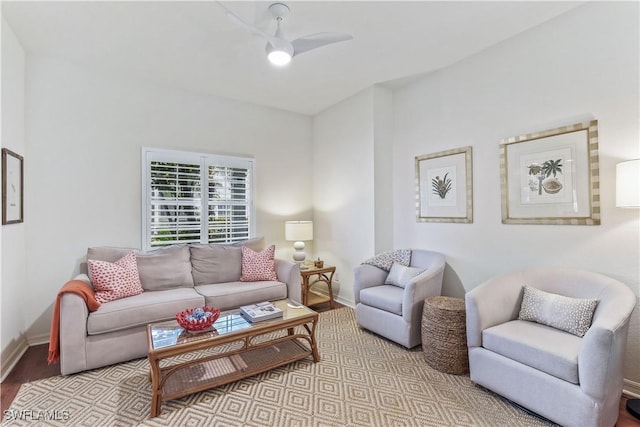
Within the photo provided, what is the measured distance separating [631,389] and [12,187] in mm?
5053

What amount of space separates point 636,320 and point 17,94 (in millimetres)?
5337

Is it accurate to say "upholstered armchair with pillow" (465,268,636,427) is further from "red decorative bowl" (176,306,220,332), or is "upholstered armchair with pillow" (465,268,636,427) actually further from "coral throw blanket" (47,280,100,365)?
"coral throw blanket" (47,280,100,365)

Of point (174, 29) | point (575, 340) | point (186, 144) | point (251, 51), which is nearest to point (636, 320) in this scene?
point (575, 340)

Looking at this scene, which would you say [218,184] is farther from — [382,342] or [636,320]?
[636,320]

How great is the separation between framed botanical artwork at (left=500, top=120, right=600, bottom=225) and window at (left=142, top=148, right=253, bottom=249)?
10.4 ft

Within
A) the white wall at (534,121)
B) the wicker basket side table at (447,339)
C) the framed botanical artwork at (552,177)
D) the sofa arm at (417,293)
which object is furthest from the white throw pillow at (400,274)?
the framed botanical artwork at (552,177)

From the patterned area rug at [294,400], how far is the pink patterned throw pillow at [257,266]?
1189 millimetres

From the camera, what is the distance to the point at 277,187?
453 cm

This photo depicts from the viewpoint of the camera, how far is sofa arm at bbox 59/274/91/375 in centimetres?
226

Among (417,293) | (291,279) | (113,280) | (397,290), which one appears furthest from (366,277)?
(113,280)

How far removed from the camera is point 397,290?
3096 mm

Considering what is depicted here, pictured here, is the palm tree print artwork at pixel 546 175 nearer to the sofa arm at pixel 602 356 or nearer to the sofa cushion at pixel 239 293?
the sofa arm at pixel 602 356

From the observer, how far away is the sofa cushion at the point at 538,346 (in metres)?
1.70

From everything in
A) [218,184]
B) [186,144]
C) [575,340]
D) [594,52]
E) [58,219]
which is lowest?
[575,340]
